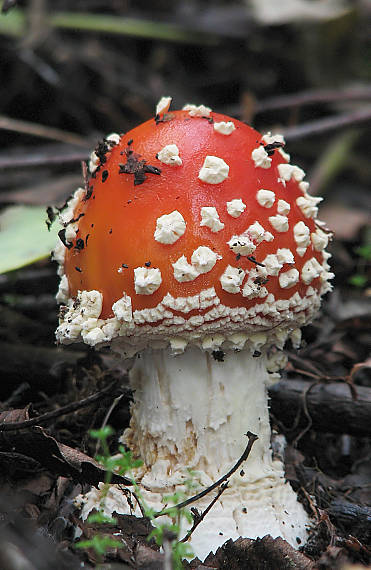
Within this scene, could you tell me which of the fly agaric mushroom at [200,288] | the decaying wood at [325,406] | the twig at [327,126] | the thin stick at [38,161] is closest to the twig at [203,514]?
the fly agaric mushroom at [200,288]

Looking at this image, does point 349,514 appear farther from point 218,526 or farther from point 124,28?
point 124,28

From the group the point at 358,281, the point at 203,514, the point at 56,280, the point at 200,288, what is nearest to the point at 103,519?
the point at 203,514

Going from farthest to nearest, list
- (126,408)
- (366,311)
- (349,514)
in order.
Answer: (366,311)
(126,408)
(349,514)

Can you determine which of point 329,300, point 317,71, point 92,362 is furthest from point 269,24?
point 92,362

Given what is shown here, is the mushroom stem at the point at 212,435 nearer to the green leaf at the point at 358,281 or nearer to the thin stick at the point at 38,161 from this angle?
the green leaf at the point at 358,281

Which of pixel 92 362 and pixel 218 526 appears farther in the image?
pixel 92 362

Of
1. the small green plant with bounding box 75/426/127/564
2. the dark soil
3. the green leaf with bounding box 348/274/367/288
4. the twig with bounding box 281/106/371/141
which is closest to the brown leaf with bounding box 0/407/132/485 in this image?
the dark soil

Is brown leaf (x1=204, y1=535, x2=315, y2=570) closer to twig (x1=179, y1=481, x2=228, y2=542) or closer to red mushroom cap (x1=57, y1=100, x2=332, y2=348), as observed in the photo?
twig (x1=179, y1=481, x2=228, y2=542)
